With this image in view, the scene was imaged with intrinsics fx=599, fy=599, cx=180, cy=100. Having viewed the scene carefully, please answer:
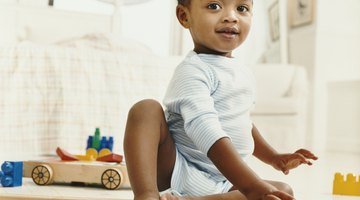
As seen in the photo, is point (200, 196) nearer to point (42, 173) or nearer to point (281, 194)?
point (281, 194)

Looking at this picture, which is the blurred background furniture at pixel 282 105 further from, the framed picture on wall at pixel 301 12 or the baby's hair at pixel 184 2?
the baby's hair at pixel 184 2

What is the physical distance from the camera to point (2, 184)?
1.29 meters

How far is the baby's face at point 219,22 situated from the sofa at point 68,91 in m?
1.43

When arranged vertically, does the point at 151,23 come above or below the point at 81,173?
above

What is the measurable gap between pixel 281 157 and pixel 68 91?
1.56 metres

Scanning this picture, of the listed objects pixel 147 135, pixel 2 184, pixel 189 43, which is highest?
pixel 189 43

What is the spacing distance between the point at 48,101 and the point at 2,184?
4.07ft

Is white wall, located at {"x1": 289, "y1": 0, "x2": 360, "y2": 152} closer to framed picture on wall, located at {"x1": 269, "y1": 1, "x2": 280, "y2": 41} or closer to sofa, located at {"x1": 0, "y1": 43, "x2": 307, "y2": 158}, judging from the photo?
framed picture on wall, located at {"x1": 269, "y1": 1, "x2": 280, "y2": 41}

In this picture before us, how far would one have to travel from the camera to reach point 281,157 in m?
1.12

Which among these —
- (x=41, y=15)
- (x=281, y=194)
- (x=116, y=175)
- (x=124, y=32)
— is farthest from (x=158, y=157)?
(x=124, y=32)

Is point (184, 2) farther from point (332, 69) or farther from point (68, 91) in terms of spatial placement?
point (332, 69)

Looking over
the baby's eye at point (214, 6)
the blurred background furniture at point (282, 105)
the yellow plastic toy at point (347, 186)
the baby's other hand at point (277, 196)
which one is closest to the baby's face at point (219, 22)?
the baby's eye at point (214, 6)

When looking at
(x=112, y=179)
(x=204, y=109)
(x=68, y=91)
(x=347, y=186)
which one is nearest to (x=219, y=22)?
(x=204, y=109)

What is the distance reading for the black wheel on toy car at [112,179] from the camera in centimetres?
137
